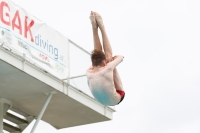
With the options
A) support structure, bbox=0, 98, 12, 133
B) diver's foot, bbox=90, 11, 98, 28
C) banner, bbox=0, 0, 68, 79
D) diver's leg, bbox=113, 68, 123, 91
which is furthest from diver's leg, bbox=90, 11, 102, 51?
support structure, bbox=0, 98, 12, 133

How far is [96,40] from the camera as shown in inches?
620

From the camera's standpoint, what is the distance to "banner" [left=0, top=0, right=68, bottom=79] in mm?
24141

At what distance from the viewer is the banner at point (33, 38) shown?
24141 mm

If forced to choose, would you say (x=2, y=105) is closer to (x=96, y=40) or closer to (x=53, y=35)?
(x=53, y=35)

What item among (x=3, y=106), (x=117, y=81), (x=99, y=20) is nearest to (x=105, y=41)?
(x=99, y=20)

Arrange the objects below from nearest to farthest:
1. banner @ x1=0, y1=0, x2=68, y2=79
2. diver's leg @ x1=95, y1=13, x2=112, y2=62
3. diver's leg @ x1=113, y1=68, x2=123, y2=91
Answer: diver's leg @ x1=95, y1=13, x2=112, y2=62 → diver's leg @ x1=113, y1=68, x2=123, y2=91 → banner @ x1=0, y1=0, x2=68, y2=79

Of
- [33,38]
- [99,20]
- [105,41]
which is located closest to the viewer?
[99,20]

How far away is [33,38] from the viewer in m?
25.1

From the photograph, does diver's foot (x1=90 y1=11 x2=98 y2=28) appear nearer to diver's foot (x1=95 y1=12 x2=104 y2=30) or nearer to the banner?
diver's foot (x1=95 y1=12 x2=104 y2=30)

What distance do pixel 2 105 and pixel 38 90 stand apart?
1.59 m

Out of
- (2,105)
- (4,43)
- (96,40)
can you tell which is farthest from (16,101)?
(96,40)

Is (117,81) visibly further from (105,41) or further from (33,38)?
(33,38)

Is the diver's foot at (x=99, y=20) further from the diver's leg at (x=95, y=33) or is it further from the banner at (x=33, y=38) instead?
the banner at (x=33, y=38)

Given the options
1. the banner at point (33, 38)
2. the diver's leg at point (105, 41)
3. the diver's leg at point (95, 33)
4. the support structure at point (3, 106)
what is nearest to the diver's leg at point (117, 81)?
the diver's leg at point (105, 41)
